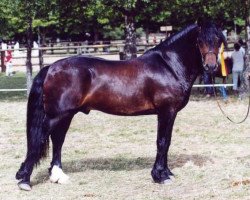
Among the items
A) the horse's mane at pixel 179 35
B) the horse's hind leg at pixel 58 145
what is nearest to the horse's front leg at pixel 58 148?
the horse's hind leg at pixel 58 145

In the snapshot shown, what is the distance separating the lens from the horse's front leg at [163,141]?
282 inches

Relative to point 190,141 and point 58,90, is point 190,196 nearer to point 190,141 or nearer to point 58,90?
point 58,90

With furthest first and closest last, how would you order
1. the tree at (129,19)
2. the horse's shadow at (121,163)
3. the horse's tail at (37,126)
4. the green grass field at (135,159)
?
the tree at (129,19)
the horse's shadow at (121,163)
the horse's tail at (37,126)
the green grass field at (135,159)

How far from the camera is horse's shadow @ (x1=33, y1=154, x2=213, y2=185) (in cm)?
802

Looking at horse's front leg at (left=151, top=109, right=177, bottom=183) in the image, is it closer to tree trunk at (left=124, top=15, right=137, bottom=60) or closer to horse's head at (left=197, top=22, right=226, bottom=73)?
horse's head at (left=197, top=22, right=226, bottom=73)

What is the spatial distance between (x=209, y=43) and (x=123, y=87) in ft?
4.13

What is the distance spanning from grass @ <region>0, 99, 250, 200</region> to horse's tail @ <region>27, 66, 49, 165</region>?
47 cm

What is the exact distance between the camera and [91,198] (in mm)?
6457

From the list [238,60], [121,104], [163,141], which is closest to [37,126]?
[121,104]

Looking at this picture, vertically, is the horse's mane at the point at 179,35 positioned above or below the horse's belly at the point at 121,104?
above

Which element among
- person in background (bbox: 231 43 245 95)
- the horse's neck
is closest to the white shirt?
person in background (bbox: 231 43 245 95)

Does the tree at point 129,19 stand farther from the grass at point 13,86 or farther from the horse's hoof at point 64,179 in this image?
the horse's hoof at point 64,179

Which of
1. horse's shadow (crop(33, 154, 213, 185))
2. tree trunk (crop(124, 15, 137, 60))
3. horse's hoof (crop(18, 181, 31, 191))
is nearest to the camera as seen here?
horse's hoof (crop(18, 181, 31, 191))

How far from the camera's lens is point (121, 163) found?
8.38 meters
